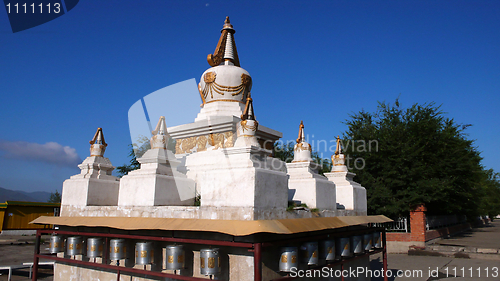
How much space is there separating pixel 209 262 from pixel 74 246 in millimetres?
3452

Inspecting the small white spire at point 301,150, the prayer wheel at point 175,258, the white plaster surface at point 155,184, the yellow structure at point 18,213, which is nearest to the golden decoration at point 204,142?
the small white spire at point 301,150

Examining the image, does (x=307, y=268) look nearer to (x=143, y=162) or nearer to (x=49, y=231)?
(x=143, y=162)

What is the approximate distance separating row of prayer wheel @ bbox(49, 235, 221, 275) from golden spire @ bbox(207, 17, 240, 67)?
7066 mm

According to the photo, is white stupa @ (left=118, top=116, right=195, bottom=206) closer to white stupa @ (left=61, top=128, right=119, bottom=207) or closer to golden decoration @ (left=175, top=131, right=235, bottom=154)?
white stupa @ (left=61, top=128, right=119, bottom=207)

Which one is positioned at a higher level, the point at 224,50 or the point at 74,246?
the point at 224,50

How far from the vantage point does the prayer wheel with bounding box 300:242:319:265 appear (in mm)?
6070

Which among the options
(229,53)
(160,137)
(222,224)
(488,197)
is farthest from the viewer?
(488,197)

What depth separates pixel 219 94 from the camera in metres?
11.3

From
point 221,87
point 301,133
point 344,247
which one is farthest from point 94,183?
point 344,247

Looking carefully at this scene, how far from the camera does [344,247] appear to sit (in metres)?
7.27

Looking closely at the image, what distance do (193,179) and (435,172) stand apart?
15238 millimetres

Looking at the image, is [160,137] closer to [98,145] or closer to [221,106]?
[98,145]

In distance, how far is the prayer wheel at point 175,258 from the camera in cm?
559

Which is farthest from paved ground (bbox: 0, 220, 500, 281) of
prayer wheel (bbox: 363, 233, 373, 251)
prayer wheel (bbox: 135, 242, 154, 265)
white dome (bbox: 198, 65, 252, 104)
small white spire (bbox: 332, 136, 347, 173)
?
white dome (bbox: 198, 65, 252, 104)
